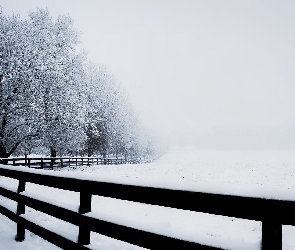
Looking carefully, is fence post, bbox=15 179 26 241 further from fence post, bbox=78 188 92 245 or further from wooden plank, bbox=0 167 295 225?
wooden plank, bbox=0 167 295 225

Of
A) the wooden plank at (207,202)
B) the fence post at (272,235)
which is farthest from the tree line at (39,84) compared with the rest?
the fence post at (272,235)

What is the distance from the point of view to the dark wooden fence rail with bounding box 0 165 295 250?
2.14 metres

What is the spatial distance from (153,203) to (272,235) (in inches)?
48.5

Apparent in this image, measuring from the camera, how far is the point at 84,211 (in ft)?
12.8

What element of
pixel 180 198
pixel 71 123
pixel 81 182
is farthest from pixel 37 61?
pixel 180 198

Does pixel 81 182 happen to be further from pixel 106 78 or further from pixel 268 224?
pixel 106 78

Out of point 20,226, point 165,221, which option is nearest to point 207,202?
point 20,226

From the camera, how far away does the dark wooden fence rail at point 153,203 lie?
2.14 m

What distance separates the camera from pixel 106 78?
140ft

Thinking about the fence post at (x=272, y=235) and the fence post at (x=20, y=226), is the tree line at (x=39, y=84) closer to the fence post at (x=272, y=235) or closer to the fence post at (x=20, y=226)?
the fence post at (x=20, y=226)

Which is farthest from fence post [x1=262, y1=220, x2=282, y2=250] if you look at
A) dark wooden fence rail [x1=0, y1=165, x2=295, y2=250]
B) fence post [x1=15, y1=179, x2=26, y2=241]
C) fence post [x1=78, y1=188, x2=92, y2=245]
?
fence post [x1=15, y1=179, x2=26, y2=241]

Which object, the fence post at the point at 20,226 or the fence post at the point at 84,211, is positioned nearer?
the fence post at the point at 84,211

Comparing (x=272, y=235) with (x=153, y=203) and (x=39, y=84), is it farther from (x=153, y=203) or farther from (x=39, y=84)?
(x=39, y=84)

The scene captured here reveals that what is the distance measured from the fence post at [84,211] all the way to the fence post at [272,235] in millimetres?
2420
